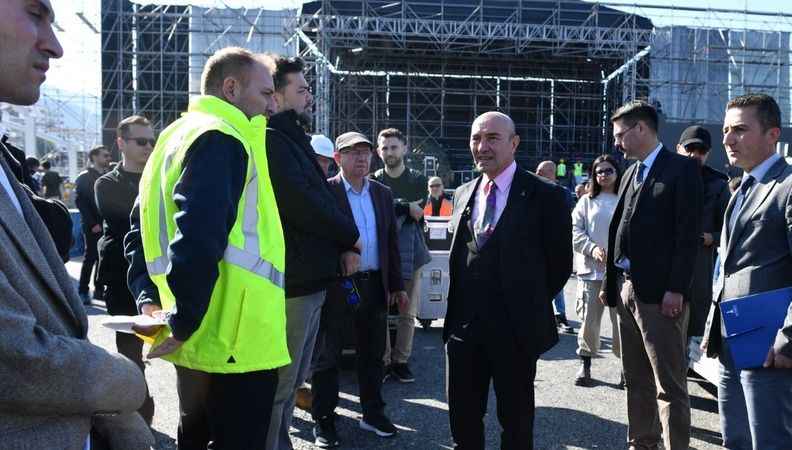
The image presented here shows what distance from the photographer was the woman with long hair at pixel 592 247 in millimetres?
5520

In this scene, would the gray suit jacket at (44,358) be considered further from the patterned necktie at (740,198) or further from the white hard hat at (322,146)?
the white hard hat at (322,146)

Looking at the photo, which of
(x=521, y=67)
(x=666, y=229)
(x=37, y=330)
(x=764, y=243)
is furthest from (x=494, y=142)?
(x=521, y=67)

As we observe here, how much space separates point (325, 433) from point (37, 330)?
122 inches

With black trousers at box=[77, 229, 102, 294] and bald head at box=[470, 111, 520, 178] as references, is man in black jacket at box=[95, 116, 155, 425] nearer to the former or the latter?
bald head at box=[470, 111, 520, 178]

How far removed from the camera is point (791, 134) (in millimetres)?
22859

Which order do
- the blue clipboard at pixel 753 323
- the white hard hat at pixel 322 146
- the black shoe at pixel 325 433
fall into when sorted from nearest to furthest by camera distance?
the blue clipboard at pixel 753 323 → the black shoe at pixel 325 433 → the white hard hat at pixel 322 146

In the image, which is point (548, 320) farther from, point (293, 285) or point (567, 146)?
point (567, 146)

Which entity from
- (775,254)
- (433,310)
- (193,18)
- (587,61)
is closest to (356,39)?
(193,18)

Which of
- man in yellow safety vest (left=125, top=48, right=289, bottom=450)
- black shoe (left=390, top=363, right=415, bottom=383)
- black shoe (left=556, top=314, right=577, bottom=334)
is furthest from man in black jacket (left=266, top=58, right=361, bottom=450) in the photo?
black shoe (left=556, top=314, right=577, bottom=334)

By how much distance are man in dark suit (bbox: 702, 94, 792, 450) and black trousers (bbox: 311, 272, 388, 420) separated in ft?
6.67

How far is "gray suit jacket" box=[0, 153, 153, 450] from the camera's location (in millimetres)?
1166

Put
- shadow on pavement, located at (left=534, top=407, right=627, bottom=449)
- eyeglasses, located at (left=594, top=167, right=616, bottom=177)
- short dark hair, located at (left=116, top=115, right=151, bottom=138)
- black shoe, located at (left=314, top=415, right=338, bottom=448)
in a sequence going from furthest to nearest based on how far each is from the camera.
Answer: eyeglasses, located at (left=594, top=167, right=616, bottom=177), short dark hair, located at (left=116, top=115, right=151, bottom=138), shadow on pavement, located at (left=534, top=407, right=627, bottom=449), black shoe, located at (left=314, top=415, right=338, bottom=448)

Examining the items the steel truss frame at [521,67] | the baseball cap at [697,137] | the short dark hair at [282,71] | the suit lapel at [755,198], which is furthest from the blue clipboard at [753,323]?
the steel truss frame at [521,67]

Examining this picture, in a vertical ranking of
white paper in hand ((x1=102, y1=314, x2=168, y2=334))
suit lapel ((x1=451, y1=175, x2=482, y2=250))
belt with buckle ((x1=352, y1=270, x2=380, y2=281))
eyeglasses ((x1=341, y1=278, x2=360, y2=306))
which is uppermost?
suit lapel ((x1=451, y1=175, x2=482, y2=250))
